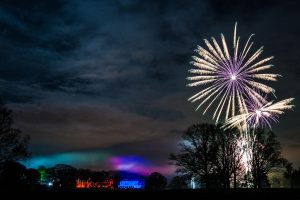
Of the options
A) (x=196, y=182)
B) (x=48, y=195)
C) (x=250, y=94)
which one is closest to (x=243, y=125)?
(x=250, y=94)

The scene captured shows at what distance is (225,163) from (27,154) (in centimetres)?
3765

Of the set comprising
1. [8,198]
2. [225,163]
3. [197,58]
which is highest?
[197,58]

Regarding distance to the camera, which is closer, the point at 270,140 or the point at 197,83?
the point at 197,83

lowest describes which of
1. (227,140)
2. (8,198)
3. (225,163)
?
(8,198)

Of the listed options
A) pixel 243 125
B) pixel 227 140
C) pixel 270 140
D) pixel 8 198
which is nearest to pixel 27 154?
pixel 243 125

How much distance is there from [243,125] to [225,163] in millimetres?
21677

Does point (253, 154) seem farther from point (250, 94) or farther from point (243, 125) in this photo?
point (250, 94)

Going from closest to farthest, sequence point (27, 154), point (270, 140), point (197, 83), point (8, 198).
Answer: point (8, 198)
point (197, 83)
point (27, 154)
point (270, 140)

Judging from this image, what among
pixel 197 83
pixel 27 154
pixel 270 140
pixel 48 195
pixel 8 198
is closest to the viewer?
pixel 8 198

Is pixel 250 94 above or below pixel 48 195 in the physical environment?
above

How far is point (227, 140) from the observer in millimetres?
75625

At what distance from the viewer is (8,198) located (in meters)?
20.1

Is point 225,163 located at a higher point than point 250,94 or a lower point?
lower

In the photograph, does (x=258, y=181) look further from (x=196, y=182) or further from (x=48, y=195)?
(x=48, y=195)
